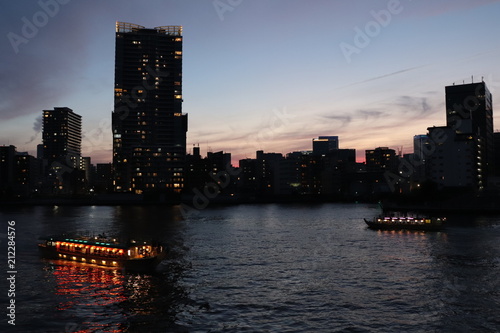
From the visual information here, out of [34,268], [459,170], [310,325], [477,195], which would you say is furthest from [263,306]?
[459,170]

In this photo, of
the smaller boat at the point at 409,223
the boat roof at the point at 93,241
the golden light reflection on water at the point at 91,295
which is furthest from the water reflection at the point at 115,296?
the smaller boat at the point at 409,223

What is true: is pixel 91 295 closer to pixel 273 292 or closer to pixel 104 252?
pixel 104 252

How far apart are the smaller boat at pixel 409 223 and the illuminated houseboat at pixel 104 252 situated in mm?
63343

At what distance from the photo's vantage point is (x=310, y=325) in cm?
3081

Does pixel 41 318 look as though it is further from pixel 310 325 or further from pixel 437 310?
pixel 437 310

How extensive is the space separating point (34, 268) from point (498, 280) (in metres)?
53.2

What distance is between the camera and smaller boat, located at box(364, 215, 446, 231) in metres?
93.7

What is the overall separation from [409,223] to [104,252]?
2793 inches

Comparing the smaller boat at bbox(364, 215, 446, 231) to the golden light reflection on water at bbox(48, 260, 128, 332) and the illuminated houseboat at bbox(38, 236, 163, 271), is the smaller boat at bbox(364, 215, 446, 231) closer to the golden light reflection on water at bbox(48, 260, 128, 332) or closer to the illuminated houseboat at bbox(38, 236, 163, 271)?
the illuminated houseboat at bbox(38, 236, 163, 271)

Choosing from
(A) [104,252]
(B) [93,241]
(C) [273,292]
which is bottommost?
(C) [273,292]

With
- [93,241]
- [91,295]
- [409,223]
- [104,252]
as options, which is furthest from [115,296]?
[409,223]

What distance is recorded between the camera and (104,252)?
171 feet

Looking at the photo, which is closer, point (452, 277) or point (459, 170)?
point (452, 277)

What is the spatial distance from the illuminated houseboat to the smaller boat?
63.3 metres
